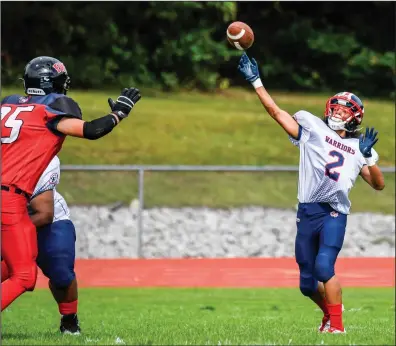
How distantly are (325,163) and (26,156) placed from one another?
8.18 feet

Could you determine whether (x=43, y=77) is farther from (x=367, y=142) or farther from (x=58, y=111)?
(x=367, y=142)

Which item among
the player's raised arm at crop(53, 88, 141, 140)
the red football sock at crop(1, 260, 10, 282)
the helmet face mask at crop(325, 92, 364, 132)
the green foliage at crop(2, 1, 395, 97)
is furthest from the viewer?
the green foliage at crop(2, 1, 395, 97)

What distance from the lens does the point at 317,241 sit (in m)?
9.52

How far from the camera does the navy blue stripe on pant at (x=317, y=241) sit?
9234mm

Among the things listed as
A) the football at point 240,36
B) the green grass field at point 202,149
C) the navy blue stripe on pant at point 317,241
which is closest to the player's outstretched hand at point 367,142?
the navy blue stripe on pant at point 317,241

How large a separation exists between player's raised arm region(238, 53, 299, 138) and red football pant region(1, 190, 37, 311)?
2192 mm

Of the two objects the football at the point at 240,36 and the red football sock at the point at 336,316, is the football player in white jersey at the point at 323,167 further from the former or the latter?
the football at the point at 240,36

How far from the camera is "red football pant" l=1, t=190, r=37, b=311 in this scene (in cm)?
839

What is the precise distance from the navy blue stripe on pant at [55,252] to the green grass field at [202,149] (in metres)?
12.9

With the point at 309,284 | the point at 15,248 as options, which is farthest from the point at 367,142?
the point at 15,248

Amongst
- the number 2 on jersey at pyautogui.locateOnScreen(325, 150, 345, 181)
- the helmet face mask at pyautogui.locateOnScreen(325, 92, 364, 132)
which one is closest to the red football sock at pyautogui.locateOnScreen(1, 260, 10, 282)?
the number 2 on jersey at pyautogui.locateOnScreen(325, 150, 345, 181)

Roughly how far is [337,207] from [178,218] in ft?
43.9

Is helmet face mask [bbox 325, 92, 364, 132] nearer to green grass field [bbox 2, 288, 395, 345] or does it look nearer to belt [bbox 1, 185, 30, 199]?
green grass field [bbox 2, 288, 395, 345]

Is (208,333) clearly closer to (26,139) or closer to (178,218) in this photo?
(26,139)
